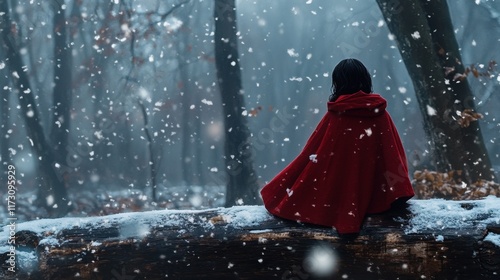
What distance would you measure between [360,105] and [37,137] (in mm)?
14788

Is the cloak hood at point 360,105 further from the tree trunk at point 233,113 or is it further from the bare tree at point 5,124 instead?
the bare tree at point 5,124

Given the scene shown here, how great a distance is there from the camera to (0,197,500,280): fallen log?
158 inches

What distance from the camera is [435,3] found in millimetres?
7922

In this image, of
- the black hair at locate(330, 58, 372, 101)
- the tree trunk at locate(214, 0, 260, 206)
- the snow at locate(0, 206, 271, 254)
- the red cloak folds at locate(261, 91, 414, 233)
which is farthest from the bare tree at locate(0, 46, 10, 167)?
the black hair at locate(330, 58, 372, 101)

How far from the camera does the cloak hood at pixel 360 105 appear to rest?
4.43 meters


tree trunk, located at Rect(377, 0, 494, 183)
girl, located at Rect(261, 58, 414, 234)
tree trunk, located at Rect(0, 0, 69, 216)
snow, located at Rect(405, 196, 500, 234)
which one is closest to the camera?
snow, located at Rect(405, 196, 500, 234)

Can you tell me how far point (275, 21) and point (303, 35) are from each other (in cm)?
421

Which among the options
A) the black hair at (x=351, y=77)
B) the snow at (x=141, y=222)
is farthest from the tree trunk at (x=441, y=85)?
the snow at (x=141, y=222)

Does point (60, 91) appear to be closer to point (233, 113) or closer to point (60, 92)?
point (60, 92)

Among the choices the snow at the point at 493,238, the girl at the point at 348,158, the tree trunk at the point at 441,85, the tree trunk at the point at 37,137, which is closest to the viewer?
the snow at the point at 493,238

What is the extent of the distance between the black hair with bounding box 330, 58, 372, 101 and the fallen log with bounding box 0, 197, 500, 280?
40.2 inches

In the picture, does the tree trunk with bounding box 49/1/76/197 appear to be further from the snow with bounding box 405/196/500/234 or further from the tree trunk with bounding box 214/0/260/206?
the snow with bounding box 405/196/500/234

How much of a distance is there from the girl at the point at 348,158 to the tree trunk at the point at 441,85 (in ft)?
11.5

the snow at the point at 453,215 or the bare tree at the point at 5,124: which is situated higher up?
the snow at the point at 453,215
